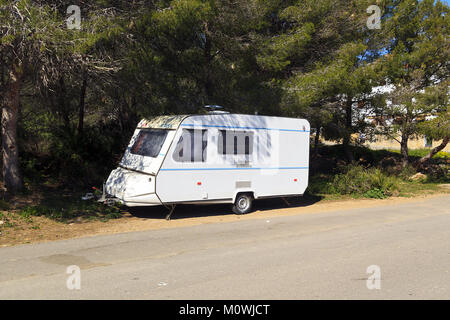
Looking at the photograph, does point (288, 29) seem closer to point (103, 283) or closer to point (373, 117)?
point (373, 117)

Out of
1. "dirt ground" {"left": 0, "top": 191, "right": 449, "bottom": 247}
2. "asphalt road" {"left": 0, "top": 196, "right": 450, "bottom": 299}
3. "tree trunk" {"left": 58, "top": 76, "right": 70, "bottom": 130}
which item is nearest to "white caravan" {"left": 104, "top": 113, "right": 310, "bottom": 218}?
"dirt ground" {"left": 0, "top": 191, "right": 449, "bottom": 247}

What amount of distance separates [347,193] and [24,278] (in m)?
12.6

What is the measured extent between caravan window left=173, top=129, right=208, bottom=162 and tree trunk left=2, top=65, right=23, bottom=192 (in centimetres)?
458

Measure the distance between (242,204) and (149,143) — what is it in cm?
315

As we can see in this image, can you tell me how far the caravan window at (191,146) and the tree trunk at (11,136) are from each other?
4582mm

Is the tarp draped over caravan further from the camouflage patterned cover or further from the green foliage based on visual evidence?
the green foliage

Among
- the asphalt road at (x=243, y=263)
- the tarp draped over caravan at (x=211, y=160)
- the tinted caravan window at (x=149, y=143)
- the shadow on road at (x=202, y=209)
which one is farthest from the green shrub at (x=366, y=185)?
the tinted caravan window at (x=149, y=143)

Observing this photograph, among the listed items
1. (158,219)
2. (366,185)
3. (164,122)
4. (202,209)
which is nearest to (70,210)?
(158,219)

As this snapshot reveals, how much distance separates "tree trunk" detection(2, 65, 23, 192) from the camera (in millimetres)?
10891

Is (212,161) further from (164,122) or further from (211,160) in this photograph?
(164,122)

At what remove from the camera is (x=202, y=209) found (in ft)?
40.0

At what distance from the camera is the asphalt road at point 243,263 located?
5.18 metres

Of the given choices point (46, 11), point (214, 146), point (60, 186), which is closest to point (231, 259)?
point (214, 146)

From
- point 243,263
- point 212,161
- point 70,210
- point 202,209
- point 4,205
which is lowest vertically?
point 243,263
